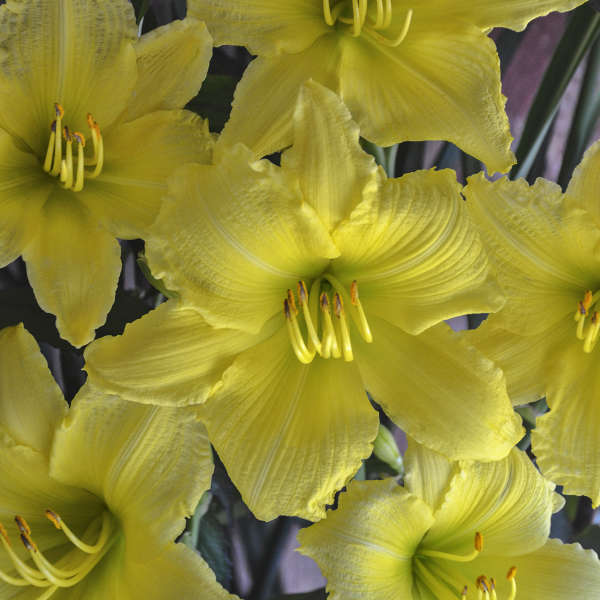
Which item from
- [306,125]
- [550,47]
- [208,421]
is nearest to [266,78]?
[306,125]

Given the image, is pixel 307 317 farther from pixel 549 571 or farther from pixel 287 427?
pixel 549 571

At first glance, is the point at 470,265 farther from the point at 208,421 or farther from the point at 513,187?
the point at 208,421

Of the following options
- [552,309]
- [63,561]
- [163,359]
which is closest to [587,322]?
[552,309]

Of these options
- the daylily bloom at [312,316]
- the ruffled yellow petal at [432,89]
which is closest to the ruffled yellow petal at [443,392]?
the daylily bloom at [312,316]

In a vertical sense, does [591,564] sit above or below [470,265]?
below

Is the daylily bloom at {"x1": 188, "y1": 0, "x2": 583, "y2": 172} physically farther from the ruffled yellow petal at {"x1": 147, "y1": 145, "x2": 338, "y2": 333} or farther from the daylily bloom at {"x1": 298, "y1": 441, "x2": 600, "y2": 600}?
the daylily bloom at {"x1": 298, "y1": 441, "x2": 600, "y2": 600}

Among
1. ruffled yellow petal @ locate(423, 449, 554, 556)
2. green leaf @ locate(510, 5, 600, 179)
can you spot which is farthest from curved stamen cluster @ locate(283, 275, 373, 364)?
green leaf @ locate(510, 5, 600, 179)
